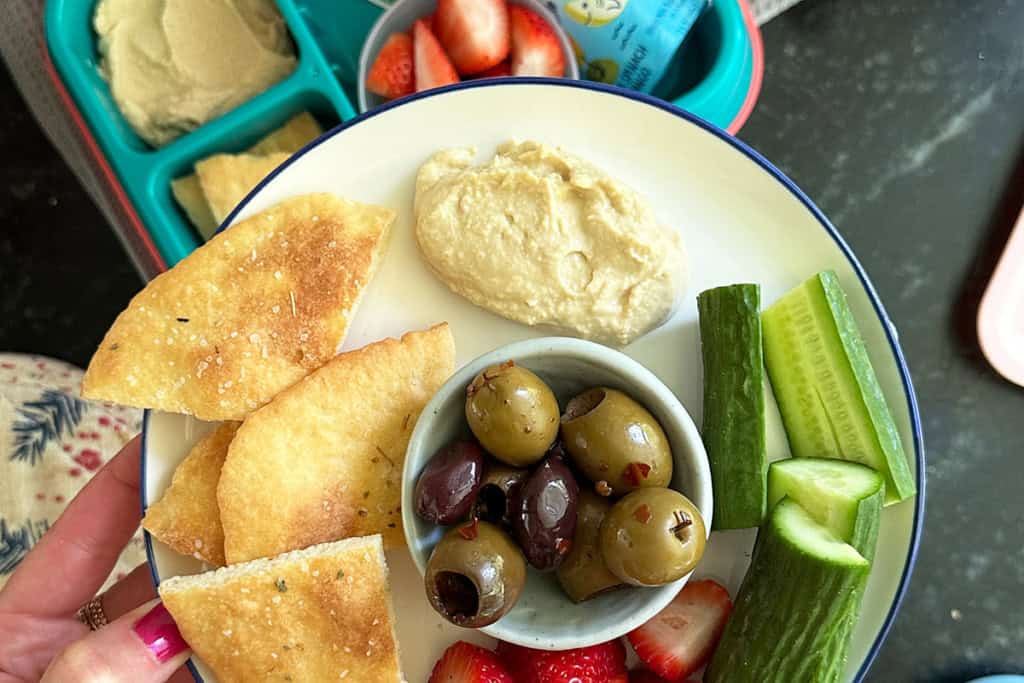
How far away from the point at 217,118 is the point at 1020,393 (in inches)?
62.7

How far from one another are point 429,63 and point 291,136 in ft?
1.04

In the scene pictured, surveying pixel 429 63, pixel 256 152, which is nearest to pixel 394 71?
pixel 429 63

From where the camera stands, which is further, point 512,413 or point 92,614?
point 92,614

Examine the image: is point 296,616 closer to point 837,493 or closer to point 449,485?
point 449,485

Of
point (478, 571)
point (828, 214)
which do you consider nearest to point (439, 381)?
point (478, 571)

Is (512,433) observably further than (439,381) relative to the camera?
No

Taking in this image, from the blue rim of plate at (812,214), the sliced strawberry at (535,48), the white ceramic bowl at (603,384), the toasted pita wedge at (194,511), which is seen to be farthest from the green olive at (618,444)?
the sliced strawberry at (535,48)

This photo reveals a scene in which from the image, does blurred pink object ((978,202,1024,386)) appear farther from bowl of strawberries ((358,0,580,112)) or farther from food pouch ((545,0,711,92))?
bowl of strawberries ((358,0,580,112))

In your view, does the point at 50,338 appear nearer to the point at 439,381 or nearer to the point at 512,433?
the point at 439,381

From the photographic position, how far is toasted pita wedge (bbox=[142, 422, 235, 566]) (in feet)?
3.68

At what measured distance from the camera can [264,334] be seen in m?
1.14

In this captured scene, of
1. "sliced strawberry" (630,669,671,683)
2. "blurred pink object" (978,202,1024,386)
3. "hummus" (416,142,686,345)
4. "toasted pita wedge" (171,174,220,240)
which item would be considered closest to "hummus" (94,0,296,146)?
"toasted pita wedge" (171,174,220,240)

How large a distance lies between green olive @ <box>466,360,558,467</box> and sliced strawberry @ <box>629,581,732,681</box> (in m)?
0.30

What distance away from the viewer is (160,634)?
44.2 inches
